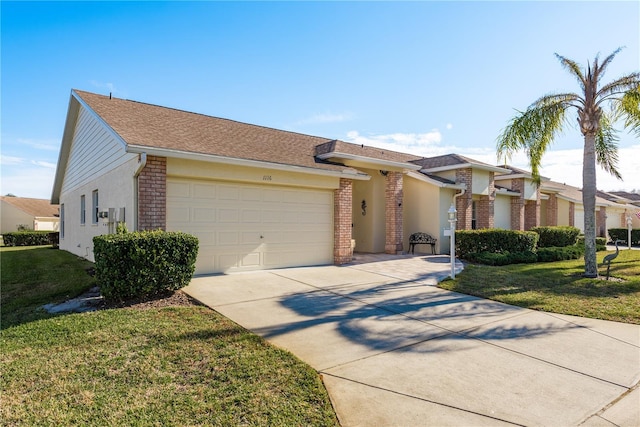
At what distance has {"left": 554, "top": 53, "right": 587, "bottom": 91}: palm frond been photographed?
10.4 m

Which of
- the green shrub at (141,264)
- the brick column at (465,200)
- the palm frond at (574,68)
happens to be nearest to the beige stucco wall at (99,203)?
the green shrub at (141,264)

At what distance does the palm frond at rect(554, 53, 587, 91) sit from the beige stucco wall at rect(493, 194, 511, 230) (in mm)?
9804

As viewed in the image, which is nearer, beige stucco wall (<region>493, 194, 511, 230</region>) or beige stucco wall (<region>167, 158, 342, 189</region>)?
beige stucco wall (<region>167, 158, 342, 189</region>)

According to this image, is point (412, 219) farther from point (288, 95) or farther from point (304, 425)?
point (304, 425)

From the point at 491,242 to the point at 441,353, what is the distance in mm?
10640

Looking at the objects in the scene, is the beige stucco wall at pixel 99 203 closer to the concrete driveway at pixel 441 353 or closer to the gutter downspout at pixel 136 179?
the gutter downspout at pixel 136 179

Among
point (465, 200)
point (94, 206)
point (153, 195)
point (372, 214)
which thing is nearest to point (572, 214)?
point (465, 200)

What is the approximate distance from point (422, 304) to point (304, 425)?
4.52 m

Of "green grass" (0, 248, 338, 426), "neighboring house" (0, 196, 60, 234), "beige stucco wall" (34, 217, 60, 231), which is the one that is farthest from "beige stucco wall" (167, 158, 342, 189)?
"neighboring house" (0, 196, 60, 234)

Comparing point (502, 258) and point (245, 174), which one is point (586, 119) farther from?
point (245, 174)

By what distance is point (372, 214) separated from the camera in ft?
50.1

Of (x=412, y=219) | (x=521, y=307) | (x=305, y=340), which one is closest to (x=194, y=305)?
(x=305, y=340)

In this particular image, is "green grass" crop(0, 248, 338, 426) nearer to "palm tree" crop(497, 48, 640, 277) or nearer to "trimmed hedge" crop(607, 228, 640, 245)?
"palm tree" crop(497, 48, 640, 277)

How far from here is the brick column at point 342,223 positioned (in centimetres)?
1168
